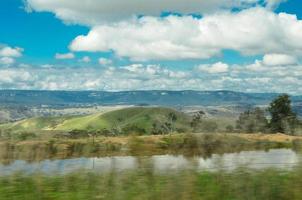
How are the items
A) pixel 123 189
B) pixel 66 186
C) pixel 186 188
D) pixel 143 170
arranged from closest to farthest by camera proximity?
1. pixel 186 188
2. pixel 123 189
3. pixel 143 170
4. pixel 66 186

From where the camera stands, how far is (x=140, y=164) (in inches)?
428

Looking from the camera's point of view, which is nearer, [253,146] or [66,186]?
[66,186]

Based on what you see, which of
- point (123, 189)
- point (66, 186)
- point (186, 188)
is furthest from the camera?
point (66, 186)

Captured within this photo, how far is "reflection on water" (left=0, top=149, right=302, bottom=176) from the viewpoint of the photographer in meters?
10.8

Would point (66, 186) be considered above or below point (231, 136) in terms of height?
below

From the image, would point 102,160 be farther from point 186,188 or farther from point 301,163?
point 301,163

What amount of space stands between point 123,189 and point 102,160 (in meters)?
2.30

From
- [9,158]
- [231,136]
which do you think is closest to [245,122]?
[231,136]

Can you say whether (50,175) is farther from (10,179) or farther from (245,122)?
(245,122)

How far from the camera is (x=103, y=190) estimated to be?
10.3 meters

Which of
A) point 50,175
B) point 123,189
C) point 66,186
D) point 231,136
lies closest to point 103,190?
point 123,189

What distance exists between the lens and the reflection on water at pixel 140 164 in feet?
35.5

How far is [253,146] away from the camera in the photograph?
12625 mm

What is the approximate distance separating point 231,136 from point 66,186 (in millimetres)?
4069
